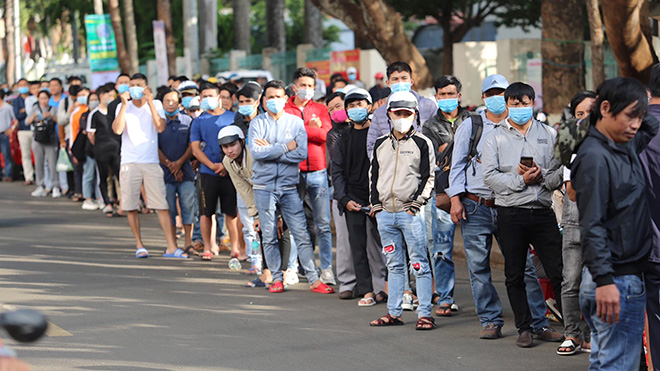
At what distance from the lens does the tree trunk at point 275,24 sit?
39.3 metres

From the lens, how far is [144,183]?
12.5m

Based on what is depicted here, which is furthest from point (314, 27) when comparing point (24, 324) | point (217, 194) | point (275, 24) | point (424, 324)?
point (24, 324)

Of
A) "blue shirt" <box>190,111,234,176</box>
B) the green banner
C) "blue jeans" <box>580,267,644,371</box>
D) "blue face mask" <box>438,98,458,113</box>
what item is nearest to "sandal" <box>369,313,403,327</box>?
"blue face mask" <box>438,98,458,113</box>

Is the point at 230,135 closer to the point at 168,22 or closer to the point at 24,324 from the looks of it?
the point at 24,324

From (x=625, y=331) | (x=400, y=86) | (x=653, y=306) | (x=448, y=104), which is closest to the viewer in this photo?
(x=625, y=331)

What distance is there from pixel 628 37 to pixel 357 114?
6.23 meters

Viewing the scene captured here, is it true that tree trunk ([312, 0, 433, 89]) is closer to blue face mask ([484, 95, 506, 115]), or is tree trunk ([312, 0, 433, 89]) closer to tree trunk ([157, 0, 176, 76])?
blue face mask ([484, 95, 506, 115])

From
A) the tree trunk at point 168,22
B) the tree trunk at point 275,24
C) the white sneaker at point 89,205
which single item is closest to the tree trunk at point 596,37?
the white sneaker at point 89,205

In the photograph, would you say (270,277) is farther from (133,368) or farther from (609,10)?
(609,10)

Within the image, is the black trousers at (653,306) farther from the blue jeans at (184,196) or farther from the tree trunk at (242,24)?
the tree trunk at (242,24)

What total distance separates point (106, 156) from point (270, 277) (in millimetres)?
6512

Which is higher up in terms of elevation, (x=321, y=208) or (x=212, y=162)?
(x=212, y=162)

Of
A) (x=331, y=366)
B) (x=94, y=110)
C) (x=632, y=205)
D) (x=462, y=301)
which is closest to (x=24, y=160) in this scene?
(x=94, y=110)

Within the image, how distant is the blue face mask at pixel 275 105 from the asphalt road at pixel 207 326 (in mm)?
1847
